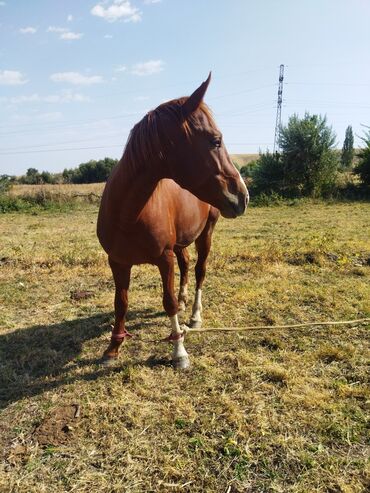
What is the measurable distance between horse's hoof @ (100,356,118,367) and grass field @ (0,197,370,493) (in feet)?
0.19

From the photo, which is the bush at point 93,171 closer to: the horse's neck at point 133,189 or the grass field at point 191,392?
the grass field at point 191,392

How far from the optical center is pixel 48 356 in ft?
12.6

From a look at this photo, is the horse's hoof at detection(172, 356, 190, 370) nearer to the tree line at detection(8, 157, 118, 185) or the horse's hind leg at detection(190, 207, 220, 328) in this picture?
the horse's hind leg at detection(190, 207, 220, 328)

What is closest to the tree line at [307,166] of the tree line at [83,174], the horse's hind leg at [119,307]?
the horse's hind leg at [119,307]

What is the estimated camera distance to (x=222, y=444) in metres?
2.52

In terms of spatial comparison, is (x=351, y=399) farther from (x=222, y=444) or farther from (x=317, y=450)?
(x=222, y=444)

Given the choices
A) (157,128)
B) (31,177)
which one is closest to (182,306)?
(157,128)

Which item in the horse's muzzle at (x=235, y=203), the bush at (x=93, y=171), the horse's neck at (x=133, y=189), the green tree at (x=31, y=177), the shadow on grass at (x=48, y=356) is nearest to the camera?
the horse's muzzle at (x=235, y=203)

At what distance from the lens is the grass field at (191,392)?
2307 millimetres

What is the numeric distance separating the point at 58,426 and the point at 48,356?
1207 millimetres

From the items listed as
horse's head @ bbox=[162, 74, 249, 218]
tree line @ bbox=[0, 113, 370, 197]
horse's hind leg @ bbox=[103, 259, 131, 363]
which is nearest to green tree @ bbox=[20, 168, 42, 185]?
tree line @ bbox=[0, 113, 370, 197]

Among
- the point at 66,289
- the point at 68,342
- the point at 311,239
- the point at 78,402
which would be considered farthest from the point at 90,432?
the point at 311,239

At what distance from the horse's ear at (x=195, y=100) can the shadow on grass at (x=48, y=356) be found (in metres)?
2.29

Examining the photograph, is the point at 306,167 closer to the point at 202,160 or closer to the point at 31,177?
the point at 202,160
